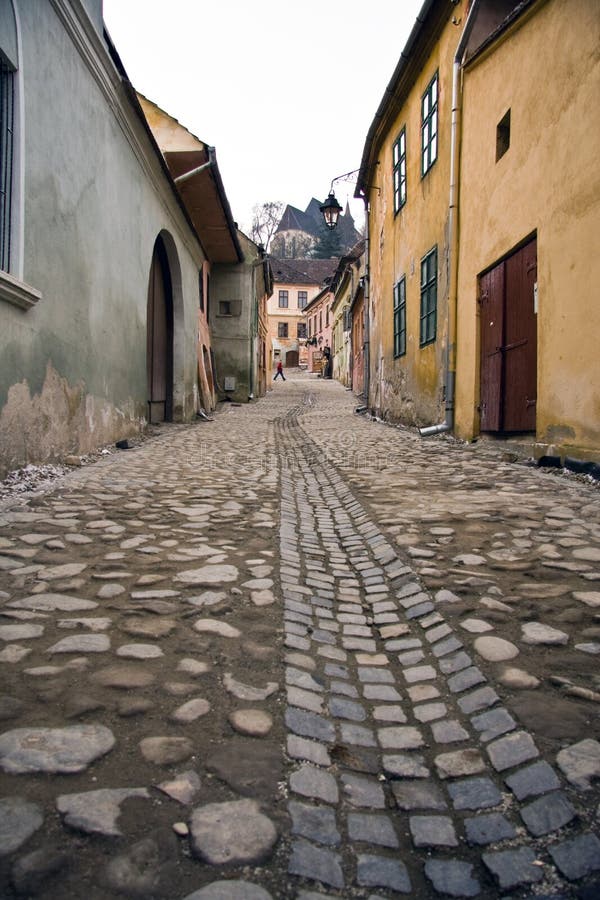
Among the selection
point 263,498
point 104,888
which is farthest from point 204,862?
point 263,498

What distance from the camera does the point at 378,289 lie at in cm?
1436

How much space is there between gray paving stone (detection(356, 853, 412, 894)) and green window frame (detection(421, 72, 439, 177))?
9831 millimetres

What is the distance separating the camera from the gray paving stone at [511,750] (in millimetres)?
1503

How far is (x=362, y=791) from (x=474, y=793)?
0.87 feet

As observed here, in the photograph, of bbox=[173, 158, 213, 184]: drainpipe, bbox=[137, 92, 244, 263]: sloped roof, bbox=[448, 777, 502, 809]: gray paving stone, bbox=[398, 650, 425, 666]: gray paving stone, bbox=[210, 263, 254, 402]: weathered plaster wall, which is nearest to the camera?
bbox=[448, 777, 502, 809]: gray paving stone

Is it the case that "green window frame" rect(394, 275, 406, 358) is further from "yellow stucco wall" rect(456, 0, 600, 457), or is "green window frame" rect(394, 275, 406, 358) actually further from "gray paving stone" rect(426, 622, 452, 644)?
"gray paving stone" rect(426, 622, 452, 644)

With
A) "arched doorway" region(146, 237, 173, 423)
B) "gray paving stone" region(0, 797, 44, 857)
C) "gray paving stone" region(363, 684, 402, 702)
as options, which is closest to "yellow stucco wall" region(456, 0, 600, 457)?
"gray paving stone" region(363, 684, 402, 702)

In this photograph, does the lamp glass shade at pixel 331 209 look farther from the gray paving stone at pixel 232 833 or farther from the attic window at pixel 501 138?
the gray paving stone at pixel 232 833

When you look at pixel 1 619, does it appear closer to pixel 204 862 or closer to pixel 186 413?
pixel 204 862

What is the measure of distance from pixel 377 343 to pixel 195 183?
5.54 m

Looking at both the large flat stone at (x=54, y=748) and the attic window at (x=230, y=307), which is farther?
the attic window at (x=230, y=307)

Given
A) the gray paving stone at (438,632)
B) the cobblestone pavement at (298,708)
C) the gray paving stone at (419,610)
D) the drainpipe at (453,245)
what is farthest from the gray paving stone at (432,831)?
the drainpipe at (453,245)

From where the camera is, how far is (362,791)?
1428 mm

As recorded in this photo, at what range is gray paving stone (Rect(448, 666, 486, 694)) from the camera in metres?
1.87
